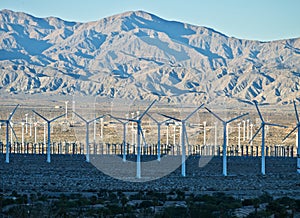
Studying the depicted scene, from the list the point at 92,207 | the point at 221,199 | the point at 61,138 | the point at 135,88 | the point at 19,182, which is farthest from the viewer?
the point at 61,138

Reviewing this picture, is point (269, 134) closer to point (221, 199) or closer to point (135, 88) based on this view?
point (135, 88)

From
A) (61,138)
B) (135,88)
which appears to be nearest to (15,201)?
(135,88)

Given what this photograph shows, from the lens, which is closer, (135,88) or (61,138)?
(135,88)

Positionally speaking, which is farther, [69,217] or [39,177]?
[39,177]

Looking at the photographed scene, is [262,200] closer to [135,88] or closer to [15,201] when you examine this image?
[15,201]

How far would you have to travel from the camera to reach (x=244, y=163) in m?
98.5

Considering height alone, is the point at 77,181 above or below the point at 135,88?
below

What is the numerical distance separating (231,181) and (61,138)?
4124 inches

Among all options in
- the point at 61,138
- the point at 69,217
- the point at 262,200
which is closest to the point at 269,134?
the point at 61,138

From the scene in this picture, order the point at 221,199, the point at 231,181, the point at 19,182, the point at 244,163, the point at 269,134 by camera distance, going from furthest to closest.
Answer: the point at 269,134
the point at 244,163
the point at 231,181
the point at 19,182
the point at 221,199

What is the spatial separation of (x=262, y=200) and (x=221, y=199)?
7.09 feet

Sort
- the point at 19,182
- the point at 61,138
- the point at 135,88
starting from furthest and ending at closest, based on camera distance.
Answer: the point at 61,138, the point at 135,88, the point at 19,182

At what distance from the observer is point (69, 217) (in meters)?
30.9

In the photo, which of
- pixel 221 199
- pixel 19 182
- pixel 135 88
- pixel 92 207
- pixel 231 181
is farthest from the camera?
pixel 135 88
